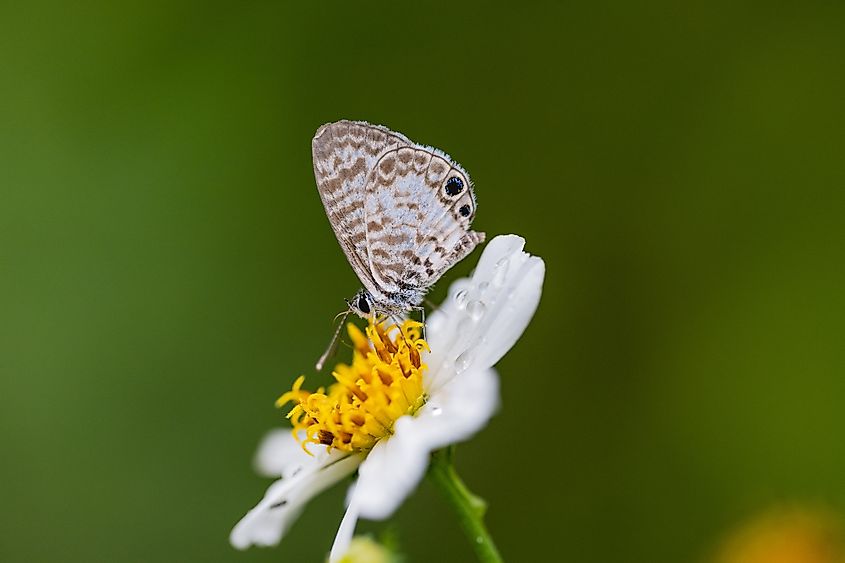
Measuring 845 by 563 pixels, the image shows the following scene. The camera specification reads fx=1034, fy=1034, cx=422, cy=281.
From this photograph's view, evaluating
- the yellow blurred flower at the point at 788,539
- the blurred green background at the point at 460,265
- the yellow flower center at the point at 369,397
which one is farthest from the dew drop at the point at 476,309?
the blurred green background at the point at 460,265

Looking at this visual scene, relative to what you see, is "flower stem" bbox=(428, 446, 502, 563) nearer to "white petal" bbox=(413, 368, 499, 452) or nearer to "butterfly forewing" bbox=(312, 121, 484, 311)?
"white petal" bbox=(413, 368, 499, 452)

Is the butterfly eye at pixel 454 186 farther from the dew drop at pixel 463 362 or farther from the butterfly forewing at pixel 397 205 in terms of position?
the dew drop at pixel 463 362

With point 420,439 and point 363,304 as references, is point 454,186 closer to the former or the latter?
point 363,304

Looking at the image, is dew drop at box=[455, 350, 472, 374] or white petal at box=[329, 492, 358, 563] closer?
white petal at box=[329, 492, 358, 563]

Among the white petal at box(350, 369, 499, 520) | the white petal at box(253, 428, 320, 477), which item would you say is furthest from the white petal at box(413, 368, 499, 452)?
the white petal at box(253, 428, 320, 477)

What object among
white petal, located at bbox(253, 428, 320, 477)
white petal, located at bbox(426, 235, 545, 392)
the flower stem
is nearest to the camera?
the flower stem

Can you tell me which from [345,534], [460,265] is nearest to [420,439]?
[345,534]
